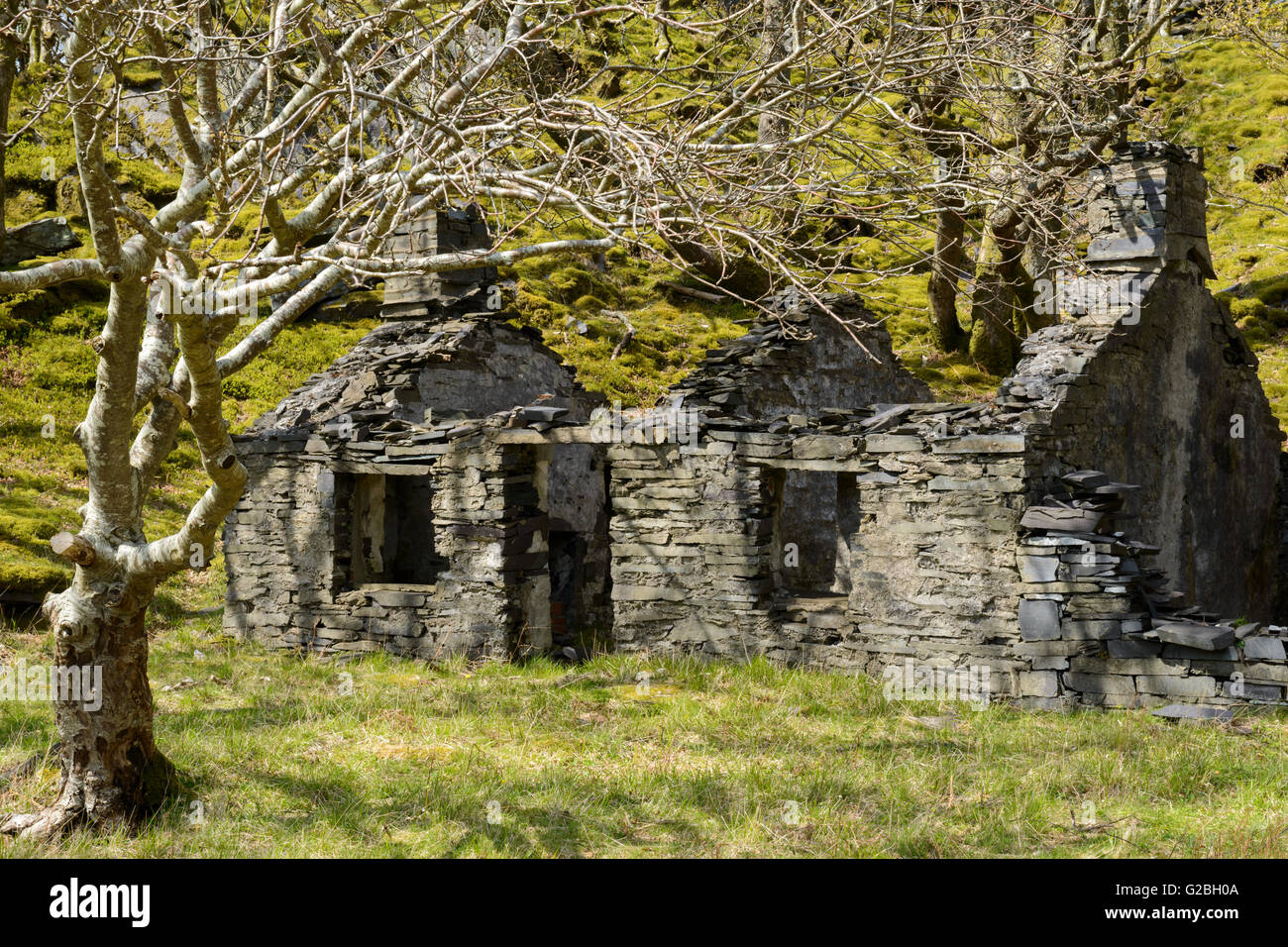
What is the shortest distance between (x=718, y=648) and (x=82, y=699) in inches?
237

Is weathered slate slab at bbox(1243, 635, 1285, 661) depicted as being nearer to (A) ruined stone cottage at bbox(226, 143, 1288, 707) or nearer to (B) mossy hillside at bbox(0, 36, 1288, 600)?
(A) ruined stone cottage at bbox(226, 143, 1288, 707)

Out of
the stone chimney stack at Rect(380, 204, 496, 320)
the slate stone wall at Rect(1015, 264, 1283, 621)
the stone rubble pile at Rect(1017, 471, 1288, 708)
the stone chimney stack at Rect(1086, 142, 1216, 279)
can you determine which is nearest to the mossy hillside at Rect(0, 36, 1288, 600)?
the stone chimney stack at Rect(380, 204, 496, 320)

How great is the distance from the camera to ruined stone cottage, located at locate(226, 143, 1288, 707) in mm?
9352

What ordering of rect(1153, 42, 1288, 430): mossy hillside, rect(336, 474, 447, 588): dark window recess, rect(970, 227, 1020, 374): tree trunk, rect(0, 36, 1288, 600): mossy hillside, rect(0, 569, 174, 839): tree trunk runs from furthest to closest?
rect(1153, 42, 1288, 430): mossy hillside < rect(970, 227, 1020, 374): tree trunk < rect(0, 36, 1288, 600): mossy hillside < rect(336, 474, 447, 588): dark window recess < rect(0, 569, 174, 839): tree trunk

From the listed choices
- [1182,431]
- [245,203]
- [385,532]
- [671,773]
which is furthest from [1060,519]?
[385,532]

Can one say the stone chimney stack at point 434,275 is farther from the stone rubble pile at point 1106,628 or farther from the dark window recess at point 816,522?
the stone rubble pile at point 1106,628

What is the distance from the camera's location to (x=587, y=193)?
620 cm

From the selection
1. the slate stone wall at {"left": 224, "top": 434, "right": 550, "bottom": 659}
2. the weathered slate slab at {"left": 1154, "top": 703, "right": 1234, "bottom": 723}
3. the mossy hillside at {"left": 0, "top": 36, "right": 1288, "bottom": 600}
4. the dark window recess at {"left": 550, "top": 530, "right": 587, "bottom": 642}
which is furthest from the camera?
the mossy hillside at {"left": 0, "top": 36, "right": 1288, "bottom": 600}

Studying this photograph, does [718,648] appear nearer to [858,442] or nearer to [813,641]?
[813,641]

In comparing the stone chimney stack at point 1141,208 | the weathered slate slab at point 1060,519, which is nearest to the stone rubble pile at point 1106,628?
the weathered slate slab at point 1060,519

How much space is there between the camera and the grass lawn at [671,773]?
6.39 meters

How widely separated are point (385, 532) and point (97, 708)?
6921 mm

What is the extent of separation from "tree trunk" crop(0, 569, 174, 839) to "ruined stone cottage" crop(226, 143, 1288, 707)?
4926mm
